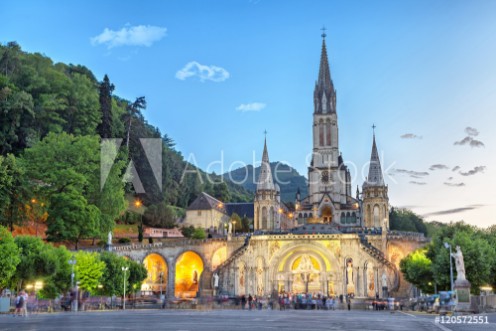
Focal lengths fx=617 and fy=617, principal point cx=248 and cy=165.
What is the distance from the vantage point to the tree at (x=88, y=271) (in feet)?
171

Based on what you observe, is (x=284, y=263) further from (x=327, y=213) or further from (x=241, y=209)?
(x=241, y=209)

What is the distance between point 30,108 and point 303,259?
39.6m

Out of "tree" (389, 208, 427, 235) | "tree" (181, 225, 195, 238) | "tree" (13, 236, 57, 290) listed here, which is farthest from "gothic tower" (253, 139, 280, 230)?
"tree" (13, 236, 57, 290)

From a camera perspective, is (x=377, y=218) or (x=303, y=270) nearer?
(x=303, y=270)

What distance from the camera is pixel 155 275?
82688 mm

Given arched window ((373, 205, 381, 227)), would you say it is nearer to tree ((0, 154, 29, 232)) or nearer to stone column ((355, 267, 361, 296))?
stone column ((355, 267, 361, 296))

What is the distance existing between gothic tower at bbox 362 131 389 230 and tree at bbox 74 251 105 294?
56.9 metres

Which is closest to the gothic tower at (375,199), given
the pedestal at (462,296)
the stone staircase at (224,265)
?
the stone staircase at (224,265)

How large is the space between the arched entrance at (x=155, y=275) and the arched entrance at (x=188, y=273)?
11.1ft

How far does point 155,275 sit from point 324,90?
55.5 metres

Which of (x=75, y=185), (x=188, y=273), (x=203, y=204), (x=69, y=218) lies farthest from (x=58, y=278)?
(x=203, y=204)

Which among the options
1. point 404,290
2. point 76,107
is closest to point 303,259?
point 404,290

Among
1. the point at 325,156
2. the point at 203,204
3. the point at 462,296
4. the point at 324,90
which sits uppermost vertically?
the point at 324,90

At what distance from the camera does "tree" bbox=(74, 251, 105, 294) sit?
52.1 meters
